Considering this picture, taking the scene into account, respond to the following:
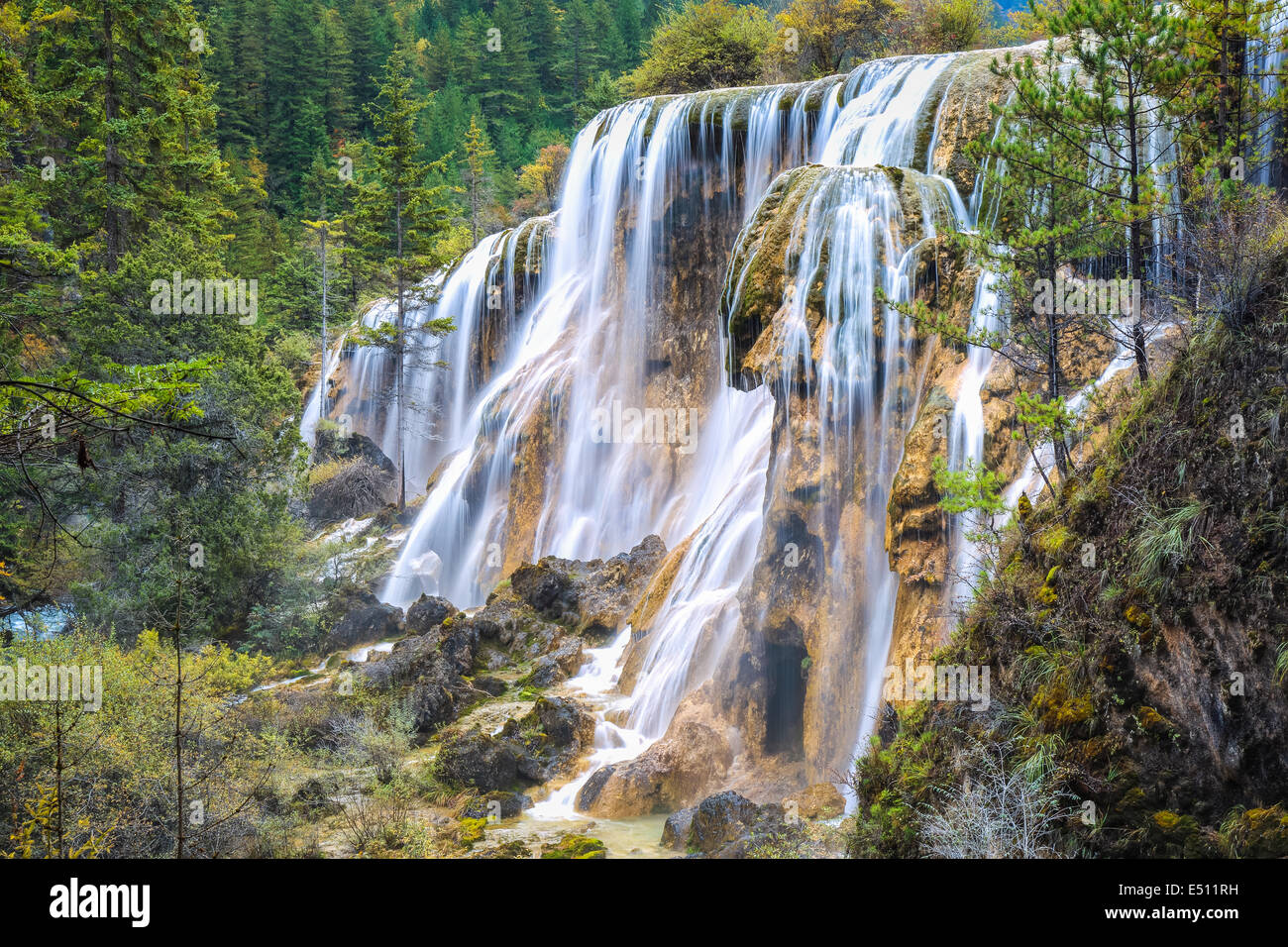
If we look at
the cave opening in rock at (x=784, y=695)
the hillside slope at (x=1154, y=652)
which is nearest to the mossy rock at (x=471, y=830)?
the cave opening in rock at (x=784, y=695)

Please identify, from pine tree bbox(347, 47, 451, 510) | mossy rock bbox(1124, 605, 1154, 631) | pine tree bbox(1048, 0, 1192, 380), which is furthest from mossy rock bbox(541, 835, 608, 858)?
pine tree bbox(347, 47, 451, 510)

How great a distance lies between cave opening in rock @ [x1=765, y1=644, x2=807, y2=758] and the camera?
496 inches

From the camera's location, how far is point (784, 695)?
1282cm

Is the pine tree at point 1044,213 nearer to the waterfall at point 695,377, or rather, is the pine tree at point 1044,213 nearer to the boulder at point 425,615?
the waterfall at point 695,377

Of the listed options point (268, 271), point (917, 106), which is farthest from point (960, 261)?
point (268, 271)

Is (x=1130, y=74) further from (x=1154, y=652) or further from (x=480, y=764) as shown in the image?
(x=480, y=764)

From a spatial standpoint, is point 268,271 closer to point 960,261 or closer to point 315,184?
point 315,184

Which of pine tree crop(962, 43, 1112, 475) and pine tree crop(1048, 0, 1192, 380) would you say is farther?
pine tree crop(962, 43, 1112, 475)

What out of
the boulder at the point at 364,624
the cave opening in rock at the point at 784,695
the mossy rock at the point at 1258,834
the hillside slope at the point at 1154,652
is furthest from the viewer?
the boulder at the point at 364,624

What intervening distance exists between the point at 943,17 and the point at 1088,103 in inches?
1062

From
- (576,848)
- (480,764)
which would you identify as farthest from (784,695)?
(480,764)

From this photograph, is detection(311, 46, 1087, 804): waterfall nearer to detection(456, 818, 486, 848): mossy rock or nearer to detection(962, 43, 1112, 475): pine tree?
detection(962, 43, 1112, 475): pine tree

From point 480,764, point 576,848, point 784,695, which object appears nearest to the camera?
point 576,848

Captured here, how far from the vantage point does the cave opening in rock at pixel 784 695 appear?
1259cm
